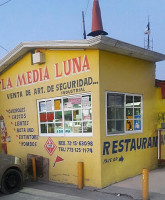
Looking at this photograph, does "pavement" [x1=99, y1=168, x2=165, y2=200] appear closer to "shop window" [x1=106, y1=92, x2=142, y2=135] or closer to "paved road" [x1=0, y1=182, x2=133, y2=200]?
"paved road" [x1=0, y1=182, x2=133, y2=200]

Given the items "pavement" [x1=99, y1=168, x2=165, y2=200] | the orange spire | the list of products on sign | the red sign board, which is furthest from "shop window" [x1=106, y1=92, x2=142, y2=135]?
the orange spire

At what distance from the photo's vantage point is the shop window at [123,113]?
22.1 feet

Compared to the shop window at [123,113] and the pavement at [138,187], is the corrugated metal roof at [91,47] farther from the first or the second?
the pavement at [138,187]

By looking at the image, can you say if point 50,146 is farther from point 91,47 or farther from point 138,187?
point 91,47

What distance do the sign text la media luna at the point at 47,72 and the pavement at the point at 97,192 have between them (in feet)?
10.7

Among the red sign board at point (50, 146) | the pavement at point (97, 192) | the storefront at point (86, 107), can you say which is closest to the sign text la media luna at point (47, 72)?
the storefront at point (86, 107)

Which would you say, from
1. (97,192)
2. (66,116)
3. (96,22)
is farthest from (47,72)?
(96,22)

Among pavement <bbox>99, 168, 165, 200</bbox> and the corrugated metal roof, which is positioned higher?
the corrugated metal roof

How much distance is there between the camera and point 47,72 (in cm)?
765

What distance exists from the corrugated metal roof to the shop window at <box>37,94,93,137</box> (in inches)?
55.6

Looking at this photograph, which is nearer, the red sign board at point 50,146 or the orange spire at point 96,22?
the red sign board at point 50,146

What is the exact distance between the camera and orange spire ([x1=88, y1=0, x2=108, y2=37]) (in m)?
13.1

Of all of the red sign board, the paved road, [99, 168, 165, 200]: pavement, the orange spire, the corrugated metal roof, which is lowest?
the paved road

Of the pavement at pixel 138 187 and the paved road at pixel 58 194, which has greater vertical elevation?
the pavement at pixel 138 187
